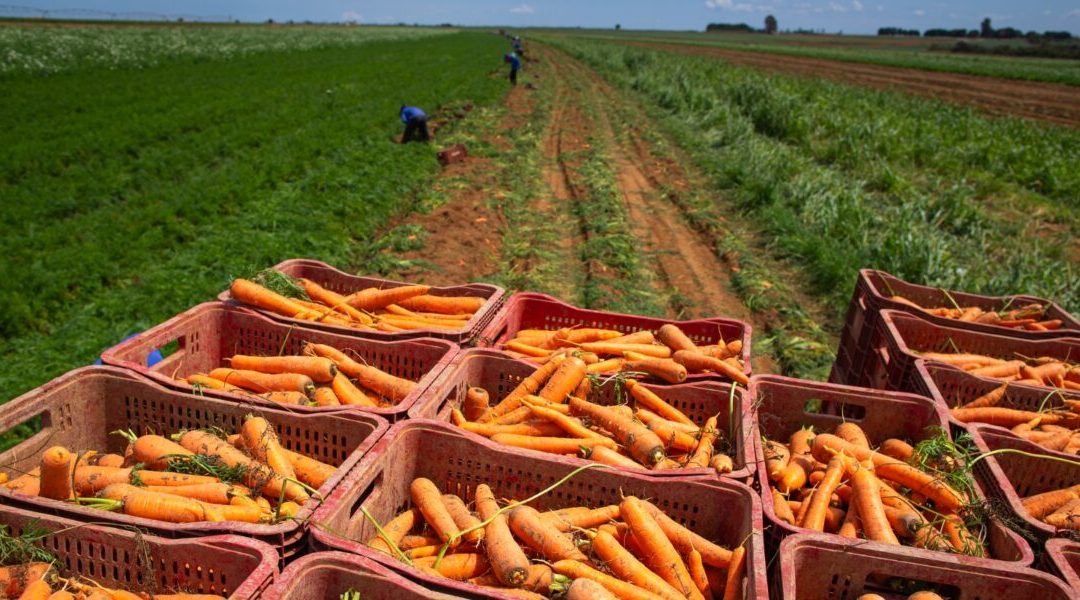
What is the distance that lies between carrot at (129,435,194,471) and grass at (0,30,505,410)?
1956mm

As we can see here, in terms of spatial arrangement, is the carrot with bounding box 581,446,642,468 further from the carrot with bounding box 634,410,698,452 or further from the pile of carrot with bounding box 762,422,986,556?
the pile of carrot with bounding box 762,422,986,556

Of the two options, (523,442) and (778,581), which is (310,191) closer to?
(523,442)

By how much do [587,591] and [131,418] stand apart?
2474 millimetres

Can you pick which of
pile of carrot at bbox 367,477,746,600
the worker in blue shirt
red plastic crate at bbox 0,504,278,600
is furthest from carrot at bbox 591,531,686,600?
the worker in blue shirt

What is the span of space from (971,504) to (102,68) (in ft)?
115

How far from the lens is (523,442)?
346 centimetres

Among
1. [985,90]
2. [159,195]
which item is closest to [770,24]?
[985,90]

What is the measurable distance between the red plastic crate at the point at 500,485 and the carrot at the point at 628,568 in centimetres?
23

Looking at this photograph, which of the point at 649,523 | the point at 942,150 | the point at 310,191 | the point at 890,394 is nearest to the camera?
the point at 649,523

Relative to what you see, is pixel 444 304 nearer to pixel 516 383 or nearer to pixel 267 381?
pixel 516 383

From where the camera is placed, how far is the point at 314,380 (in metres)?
3.86

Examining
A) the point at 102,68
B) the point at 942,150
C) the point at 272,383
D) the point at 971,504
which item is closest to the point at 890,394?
the point at 971,504

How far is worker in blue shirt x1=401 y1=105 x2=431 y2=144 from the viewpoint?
15391 mm

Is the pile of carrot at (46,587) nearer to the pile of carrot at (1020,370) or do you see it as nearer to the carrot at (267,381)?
the carrot at (267,381)
